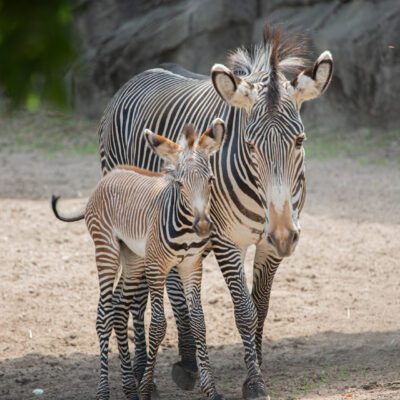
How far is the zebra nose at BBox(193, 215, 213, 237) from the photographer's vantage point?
490 cm

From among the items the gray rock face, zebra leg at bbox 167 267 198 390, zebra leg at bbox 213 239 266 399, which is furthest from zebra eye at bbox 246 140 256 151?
the gray rock face

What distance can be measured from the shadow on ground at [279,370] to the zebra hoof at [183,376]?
55 millimetres

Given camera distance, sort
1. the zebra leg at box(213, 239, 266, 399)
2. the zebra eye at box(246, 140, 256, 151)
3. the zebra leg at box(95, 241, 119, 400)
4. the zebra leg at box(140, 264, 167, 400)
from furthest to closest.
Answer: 1. the zebra leg at box(95, 241, 119, 400)
2. the zebra leg at box(213, 239, 266, 399)
3. the zebra leg at box(140, 264, 167, 400)
4. the zebra eye at box(246, 140, 256, 151)

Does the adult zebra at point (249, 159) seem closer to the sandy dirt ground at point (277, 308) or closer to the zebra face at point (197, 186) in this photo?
the zebra face at point (197, 186)

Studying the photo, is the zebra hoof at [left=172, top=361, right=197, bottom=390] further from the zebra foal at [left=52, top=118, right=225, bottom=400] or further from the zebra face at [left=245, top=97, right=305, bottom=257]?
the zebra face at [left=245, top=97, right=305, bottom=257]

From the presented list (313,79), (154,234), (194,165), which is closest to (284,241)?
(194,165)

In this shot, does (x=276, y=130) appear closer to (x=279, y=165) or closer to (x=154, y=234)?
(x=279, y=165)

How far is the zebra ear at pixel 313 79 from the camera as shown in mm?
5391

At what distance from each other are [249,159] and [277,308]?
9.24 ft

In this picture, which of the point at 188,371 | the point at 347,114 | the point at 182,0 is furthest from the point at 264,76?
the point at 182,0

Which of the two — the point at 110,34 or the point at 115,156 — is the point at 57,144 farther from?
the point at 115,156

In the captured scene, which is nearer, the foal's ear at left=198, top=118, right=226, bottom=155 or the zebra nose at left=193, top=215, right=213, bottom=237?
the zebra nose at left=193, top=215, right=213, bottom=237

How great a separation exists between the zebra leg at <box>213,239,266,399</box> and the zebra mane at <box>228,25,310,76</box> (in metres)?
1.21

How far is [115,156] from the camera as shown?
7.33 m
